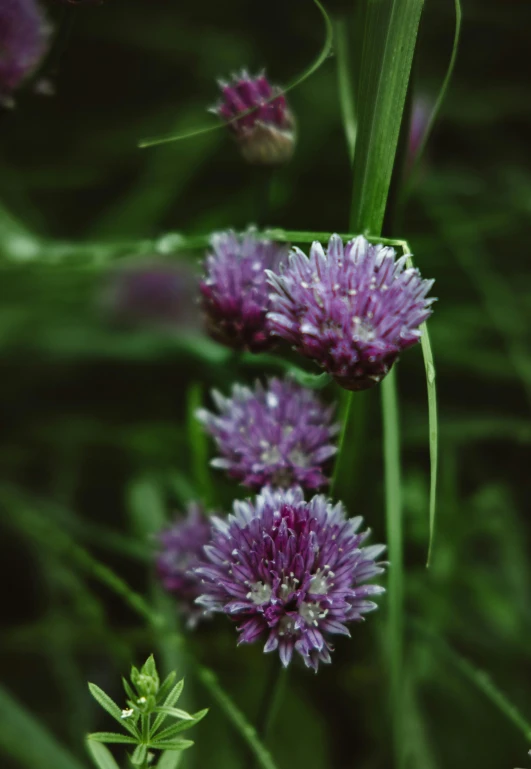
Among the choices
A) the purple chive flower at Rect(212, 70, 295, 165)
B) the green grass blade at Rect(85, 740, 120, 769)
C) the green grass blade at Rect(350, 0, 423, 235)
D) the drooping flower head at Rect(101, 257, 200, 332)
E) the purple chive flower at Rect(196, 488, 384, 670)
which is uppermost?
the drooping flower head at Rect(101, 257, 200, 332)

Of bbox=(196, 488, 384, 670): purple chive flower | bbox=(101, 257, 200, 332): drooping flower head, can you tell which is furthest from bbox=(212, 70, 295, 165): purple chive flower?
bbox=(101, 257, 200, 332): drooping flower head

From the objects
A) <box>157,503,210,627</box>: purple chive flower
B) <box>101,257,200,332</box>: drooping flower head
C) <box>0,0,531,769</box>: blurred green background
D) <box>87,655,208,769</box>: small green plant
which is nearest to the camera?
<box>87,655,208,769</box>: small green plant

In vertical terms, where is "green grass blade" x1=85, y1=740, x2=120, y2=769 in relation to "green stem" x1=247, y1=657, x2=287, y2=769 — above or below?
below

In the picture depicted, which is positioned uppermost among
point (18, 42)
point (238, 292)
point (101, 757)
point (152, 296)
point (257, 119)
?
point (152, 296)

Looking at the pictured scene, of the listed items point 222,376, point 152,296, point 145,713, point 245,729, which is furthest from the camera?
point 152,296

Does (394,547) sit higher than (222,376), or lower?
lower

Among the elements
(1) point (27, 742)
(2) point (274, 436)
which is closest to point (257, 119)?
(2) point (274, 436)

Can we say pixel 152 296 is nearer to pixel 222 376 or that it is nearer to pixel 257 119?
pixel 222 376

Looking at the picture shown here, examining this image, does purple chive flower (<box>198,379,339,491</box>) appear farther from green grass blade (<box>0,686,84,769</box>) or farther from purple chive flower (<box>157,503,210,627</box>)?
green grass blade (<box>0,686,84,769</box>)
